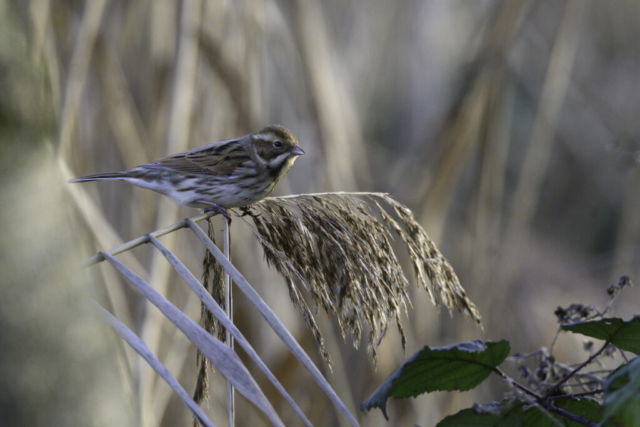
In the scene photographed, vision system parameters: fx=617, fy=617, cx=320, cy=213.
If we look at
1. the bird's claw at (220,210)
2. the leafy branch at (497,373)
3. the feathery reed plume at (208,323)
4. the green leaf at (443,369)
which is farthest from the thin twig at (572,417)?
the bird's claw at (220,210)

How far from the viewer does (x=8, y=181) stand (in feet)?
2.38

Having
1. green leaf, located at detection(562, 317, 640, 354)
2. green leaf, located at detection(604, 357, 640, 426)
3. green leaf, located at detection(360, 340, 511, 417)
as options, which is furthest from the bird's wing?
green leaf, located at detection(604, 357, 640, 426)

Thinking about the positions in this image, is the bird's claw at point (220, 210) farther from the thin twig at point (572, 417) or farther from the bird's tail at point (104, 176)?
the thin twig at point (572, 417)

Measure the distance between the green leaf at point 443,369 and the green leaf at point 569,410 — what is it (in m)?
0.10

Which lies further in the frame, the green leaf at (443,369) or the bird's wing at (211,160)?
the bird's wing at (211,160)

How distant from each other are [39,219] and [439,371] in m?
0.68

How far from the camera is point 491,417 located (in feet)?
3.26

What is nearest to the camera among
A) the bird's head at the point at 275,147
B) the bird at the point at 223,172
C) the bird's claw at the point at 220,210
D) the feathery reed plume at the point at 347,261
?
the feathery reed plume at the point at 347,261

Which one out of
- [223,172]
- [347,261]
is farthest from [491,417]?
[223,172]

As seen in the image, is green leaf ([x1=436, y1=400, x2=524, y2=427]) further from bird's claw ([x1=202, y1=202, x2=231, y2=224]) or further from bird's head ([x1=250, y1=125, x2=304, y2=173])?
bird's head ([x1=250, y1=125, x2=304, y2=173])

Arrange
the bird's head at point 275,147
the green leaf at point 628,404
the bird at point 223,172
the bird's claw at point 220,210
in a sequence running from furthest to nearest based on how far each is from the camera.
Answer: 1. the bird's head at point 275,147
2. the bird at point 223,172
3. the bird's claw at point 220,210
4. the green leaf at point 628,404

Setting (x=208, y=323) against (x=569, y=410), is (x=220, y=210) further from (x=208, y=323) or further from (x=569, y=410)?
(x=569, y=410)

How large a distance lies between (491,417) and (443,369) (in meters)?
0.11

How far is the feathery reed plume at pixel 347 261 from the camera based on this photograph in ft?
5.48
